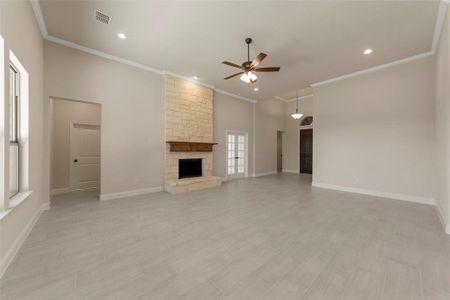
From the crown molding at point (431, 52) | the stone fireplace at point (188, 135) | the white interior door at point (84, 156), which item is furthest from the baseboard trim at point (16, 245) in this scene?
the crown molding at point (431, 52)

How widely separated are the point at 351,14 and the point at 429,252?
141 inches

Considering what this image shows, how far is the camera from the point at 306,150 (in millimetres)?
9211

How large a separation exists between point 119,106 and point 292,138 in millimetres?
8244

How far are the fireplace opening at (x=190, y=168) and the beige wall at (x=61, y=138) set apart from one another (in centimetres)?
315

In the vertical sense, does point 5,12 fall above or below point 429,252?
above

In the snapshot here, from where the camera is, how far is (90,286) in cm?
159

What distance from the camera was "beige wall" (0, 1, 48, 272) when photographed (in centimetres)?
191

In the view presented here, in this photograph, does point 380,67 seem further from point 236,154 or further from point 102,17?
point 102,17

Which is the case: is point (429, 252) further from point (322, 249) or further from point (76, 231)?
point (76, 231)

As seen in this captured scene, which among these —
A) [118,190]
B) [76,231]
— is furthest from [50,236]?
[118,190]

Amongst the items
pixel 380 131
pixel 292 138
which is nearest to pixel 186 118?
pixel 380 131

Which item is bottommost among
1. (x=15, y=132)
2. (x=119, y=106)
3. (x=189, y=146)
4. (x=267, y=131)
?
(x=189, y=146)

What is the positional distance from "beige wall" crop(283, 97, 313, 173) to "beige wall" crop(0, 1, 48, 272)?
31.4ft

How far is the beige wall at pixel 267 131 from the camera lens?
856 centimetres
